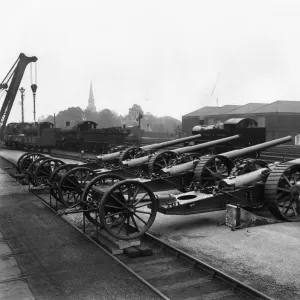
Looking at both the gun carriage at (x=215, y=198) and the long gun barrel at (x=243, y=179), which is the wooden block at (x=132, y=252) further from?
the long gun barrel at (x=243, y=179)

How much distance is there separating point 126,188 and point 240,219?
8.61 ft

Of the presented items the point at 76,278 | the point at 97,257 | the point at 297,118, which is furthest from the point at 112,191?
the point at 297,118

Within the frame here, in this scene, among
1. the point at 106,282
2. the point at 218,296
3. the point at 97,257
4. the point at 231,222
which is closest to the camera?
the point at 218,296

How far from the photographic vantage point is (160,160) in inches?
536

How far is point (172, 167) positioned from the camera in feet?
36.6

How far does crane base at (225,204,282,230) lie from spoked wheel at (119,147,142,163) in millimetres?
7837

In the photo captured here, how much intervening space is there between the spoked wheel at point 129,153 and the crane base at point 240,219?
309 inches

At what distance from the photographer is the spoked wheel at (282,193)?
8.28 m

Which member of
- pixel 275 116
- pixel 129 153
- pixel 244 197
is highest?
pixel 275 116

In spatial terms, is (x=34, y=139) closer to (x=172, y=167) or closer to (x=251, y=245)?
(x=172, y=167)

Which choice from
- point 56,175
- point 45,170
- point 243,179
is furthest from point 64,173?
point 243,179

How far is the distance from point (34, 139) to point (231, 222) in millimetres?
25666

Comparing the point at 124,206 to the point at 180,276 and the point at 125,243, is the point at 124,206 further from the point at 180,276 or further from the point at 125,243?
the point at 180,276

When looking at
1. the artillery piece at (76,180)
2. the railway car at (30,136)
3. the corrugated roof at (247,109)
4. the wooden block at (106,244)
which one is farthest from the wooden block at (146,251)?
the corrugated roof at (247,109)
